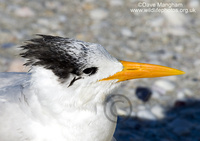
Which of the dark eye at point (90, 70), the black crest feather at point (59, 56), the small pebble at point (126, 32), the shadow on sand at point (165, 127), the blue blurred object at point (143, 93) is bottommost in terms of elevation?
the shadow on sand at point (165, 127)

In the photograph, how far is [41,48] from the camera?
77.5 inches

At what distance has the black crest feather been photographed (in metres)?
1.92

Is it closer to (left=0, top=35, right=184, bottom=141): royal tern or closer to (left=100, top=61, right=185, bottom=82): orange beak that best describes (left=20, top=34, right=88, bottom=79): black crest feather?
(left=0, top=35, right=184, bottom=141): royal tern

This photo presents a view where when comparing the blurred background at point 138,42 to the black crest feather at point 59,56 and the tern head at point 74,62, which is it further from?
the black crest feather at point 59,56

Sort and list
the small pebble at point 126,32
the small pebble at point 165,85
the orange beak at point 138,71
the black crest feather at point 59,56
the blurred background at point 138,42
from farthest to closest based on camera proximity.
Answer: the small pebble at point 126,32
the small pebble at point 165,85
the blurred background at point 138,42
the orange beak at point 138,71
the black crest feather at point 59,56

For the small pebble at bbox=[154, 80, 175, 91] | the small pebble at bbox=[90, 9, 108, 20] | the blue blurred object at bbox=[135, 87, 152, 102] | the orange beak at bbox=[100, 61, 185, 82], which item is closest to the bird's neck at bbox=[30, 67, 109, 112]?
the orange beak at bbox=[100, 61, 185, 82]

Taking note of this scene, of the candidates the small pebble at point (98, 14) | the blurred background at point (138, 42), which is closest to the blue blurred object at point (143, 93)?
the blurred background at point (138, 42)

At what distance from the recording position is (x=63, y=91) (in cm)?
197

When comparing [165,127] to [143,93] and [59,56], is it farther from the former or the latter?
[59,56]

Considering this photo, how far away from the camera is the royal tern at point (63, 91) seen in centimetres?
194

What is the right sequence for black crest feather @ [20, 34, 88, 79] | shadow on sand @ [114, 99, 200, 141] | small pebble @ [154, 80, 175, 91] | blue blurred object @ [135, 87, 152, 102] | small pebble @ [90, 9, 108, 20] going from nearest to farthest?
black crest feather @ [20, 34, 88, 79] → shadow on sand @ [114, 99, 200, 141] → blue blurred object @ [135, 87, 152, 102] → small pebble @ [154, 80, 175, 91] → small pebble @ [90, 9, 108, 20]

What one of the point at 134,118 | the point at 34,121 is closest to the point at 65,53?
the point at 34,121

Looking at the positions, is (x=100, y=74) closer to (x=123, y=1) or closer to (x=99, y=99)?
(x=99, y=99)

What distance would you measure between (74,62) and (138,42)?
87.1 inches
